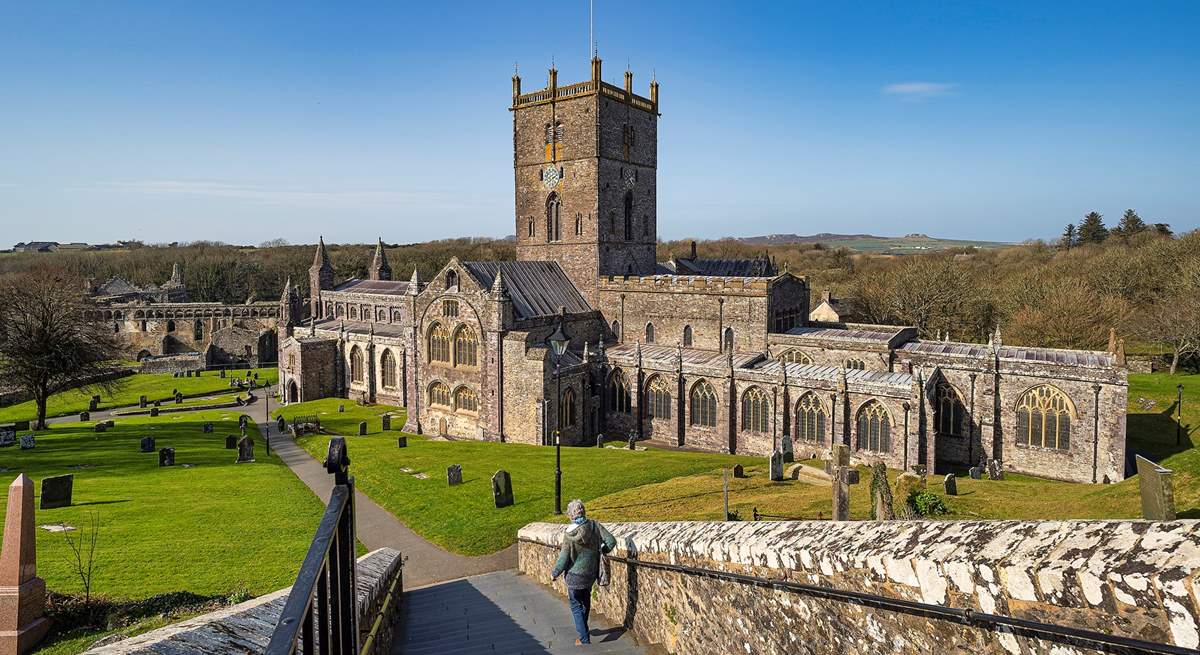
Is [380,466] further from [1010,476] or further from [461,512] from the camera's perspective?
[1010,476]

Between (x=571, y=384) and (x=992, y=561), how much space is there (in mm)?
33489

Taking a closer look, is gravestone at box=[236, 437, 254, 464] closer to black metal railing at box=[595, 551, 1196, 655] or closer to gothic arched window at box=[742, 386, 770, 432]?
gothic arched window at box=[742, 386, 770, 432]

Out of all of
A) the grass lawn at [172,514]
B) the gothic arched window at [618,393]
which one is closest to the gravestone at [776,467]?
the gothic arched window at [618,393]

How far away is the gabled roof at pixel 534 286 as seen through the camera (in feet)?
128

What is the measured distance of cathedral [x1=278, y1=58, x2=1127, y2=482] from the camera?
101 ft

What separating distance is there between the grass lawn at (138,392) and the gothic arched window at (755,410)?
143 ft

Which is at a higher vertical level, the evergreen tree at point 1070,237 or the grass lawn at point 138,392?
the evergreen tree at point 1070,237

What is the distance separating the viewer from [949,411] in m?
32.8

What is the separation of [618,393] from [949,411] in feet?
56.0

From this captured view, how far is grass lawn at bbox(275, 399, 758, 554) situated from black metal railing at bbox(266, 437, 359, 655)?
1812cm

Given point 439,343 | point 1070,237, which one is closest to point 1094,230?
point 1070,237

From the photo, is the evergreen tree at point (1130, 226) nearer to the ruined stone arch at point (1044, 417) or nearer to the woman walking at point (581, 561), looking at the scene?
the ruined stone arch at point (1044, 417)

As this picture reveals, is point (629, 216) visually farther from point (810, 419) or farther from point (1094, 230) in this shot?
point (1094, 230)

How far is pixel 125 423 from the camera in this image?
44656mm
